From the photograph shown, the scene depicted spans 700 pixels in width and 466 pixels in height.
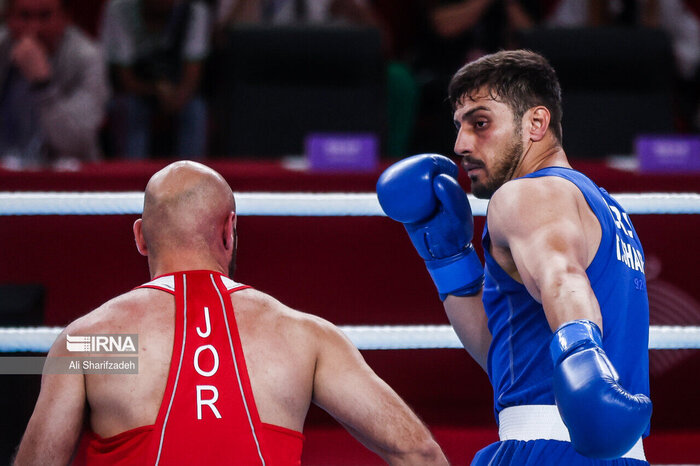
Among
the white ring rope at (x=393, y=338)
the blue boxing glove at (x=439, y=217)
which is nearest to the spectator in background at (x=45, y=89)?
the white ring rope at (x=393, y=338)

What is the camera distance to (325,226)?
2512mm

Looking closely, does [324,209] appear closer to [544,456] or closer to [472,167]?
[472,167]

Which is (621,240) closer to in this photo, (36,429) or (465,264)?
(465,264)

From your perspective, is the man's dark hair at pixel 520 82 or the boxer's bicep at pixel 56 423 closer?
the boxer's bicep at pixel 56 423

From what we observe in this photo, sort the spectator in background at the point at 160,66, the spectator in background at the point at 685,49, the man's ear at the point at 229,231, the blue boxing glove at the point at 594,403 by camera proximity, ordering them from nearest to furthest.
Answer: the blue boxing glove at the point at 594,403 → the man's ear at the point at 229,231 → the spectator in background at the point at 160,66 → the spectator in background at the point at 685,49

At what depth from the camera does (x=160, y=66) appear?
394 cm

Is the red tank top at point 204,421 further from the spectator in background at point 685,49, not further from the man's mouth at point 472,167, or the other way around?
the spectator in background at point 685,49

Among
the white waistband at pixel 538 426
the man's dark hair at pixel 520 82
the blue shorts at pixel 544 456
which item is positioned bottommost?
the blue shorts at pixel 544 456

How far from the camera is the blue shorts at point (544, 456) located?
57.1 inches

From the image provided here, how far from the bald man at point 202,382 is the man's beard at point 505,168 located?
1.33ft

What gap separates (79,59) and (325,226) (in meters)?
1.67

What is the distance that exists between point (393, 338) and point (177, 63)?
2172 millimetres

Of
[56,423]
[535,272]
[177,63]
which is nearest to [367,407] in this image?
[535,272]

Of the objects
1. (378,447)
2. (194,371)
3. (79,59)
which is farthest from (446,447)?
(79,59)
